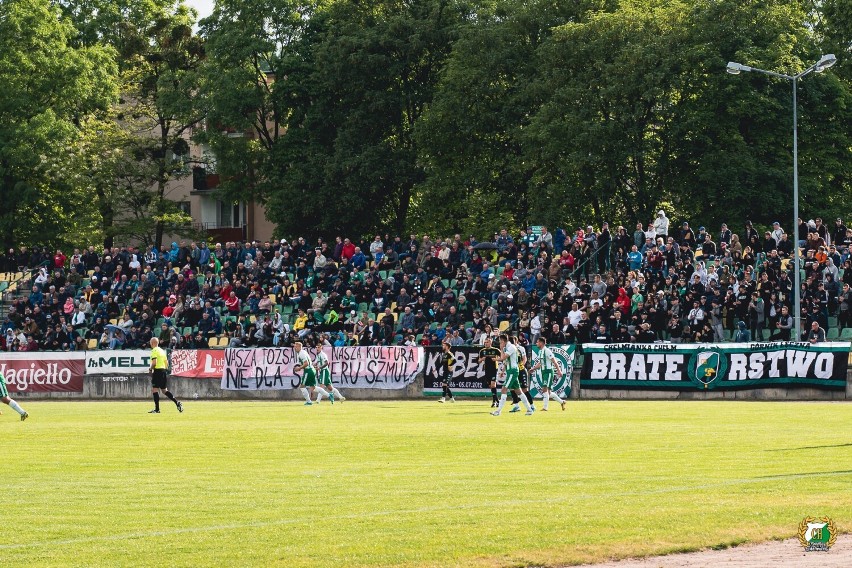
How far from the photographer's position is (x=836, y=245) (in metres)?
43.8

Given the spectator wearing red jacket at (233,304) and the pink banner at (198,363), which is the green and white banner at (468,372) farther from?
the spectator wearing red jacket at (233,304)

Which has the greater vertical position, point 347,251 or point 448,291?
point 347,251

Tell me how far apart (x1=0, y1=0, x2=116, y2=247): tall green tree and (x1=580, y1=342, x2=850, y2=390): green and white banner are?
41.7 metres

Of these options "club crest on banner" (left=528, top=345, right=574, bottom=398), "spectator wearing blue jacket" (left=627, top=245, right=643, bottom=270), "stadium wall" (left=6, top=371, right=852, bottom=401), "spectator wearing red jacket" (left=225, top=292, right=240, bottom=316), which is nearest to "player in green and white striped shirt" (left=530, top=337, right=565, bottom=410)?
"club crest on banner" (left=528, top=345, right=574, bottom=398)

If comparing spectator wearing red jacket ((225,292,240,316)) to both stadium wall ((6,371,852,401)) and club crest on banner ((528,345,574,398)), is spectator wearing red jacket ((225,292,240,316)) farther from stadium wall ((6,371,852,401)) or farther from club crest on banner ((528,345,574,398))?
club crest on banner ((528,345,574,398))

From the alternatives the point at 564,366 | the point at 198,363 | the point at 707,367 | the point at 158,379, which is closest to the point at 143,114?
the point at 198,363

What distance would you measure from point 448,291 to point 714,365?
10505 millimetres

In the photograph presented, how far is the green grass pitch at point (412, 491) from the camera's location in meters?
12.2

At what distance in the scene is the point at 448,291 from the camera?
48000 mm

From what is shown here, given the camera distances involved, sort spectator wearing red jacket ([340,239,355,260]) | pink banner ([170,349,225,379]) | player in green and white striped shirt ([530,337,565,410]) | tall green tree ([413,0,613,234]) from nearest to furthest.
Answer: player in green and white striped shirt ([530,337,565,410])
pink banner ([170,349,225,379])
spectator wearing red jacket ([340,239,355,260])
tall green tree ([413,0,613,234])

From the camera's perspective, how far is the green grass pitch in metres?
12.2

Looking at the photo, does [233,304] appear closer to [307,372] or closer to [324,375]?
[324,375]

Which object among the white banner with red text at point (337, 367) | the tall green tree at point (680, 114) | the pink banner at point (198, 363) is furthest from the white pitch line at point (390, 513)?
the tall green tree at point (680, 114)

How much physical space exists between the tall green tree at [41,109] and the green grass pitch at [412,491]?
1923 inches
